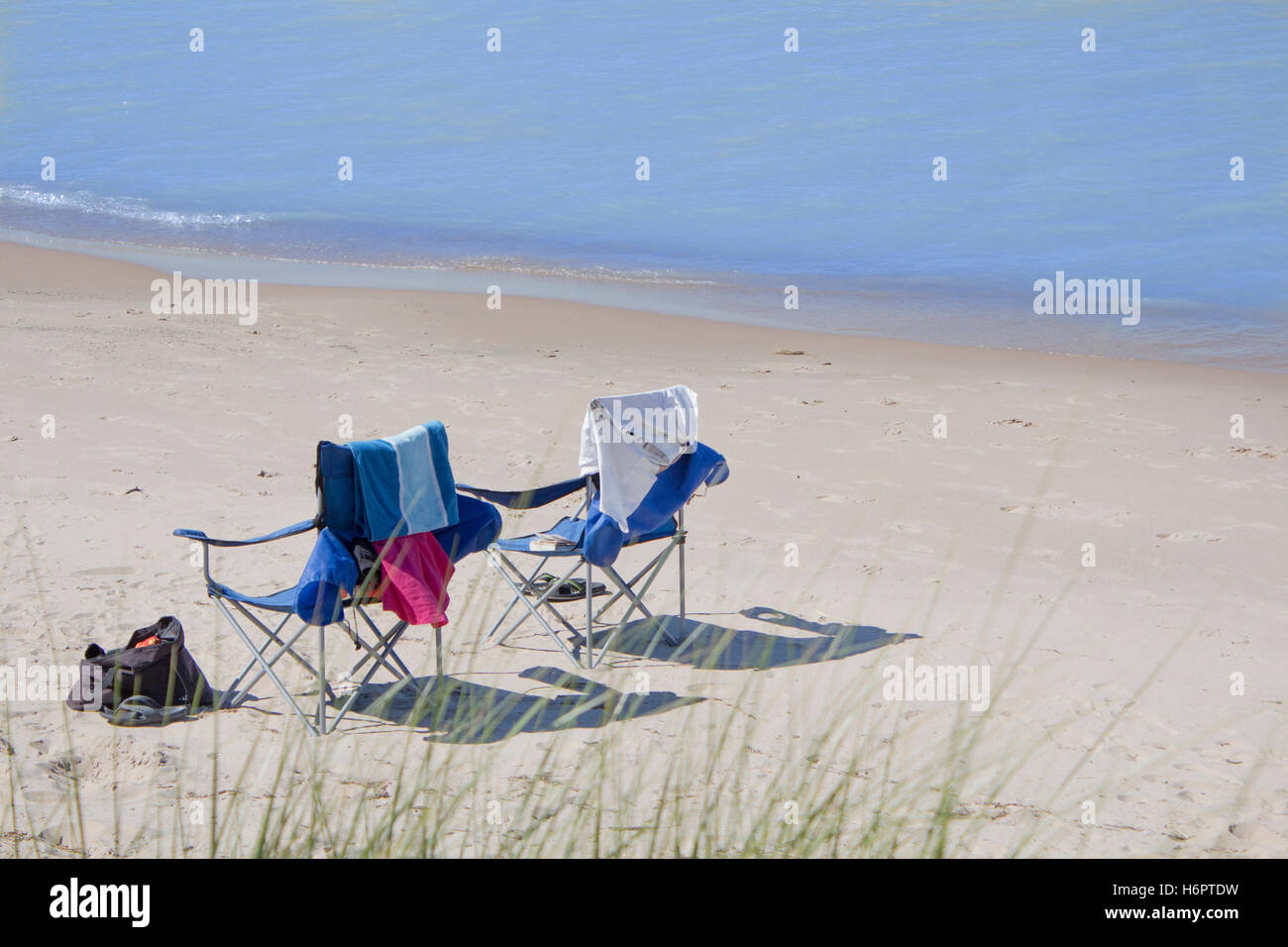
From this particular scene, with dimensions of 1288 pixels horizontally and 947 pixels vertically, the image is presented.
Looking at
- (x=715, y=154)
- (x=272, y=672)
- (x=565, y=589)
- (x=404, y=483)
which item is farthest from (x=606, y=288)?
(x=272, y=672)

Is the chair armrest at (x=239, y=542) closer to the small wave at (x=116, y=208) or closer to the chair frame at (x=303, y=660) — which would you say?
the chair frame at (x=303, y=660)

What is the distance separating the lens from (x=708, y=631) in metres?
5.59

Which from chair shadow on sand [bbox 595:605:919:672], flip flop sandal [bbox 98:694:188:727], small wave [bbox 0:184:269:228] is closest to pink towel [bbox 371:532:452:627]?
flip flop sandal [bbox 98:694:188:727]

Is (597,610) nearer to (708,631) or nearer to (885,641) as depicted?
(708,631)

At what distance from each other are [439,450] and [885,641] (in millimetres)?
1953

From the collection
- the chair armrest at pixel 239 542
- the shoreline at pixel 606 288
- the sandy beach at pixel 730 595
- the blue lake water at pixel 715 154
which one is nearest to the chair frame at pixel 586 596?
the sandy beach at pixel 730 595

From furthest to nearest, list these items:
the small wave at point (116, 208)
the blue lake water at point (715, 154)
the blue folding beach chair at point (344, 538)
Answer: the small wave at point (116, 208)
the blue lake water at point (715, 154)
the blue folding beach chair at point (344, 538)

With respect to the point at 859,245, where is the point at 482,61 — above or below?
above

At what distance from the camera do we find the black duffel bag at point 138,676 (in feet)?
14.9

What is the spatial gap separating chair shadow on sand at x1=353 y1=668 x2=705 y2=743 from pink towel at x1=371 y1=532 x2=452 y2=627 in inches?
10.6

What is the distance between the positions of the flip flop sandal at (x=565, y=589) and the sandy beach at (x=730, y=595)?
0.65ft

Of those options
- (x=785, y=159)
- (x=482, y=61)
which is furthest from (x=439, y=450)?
(x=482, y=61)

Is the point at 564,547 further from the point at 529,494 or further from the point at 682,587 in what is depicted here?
the point at 682,587

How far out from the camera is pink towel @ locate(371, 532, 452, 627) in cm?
441
